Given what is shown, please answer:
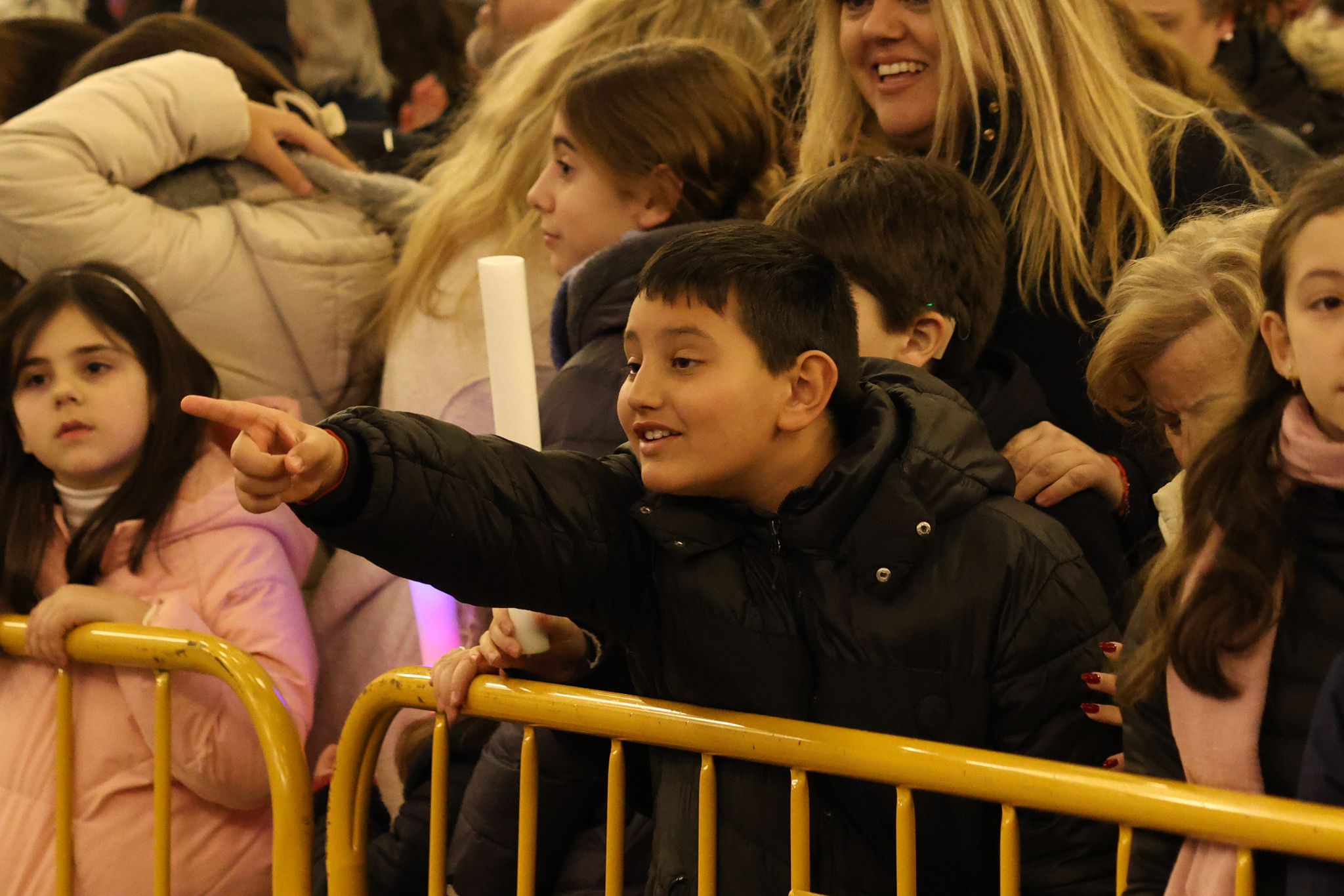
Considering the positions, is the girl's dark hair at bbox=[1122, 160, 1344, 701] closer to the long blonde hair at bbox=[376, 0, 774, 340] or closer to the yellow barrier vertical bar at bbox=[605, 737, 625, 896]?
the yellow barrier vertical bar at bbox=[605, 737, 625, 896]

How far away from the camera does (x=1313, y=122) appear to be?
4316 mm

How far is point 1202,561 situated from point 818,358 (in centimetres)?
52

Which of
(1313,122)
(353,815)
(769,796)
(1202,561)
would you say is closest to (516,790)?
(353,815)

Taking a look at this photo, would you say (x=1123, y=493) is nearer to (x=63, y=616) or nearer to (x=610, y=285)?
(x=610, y=285)

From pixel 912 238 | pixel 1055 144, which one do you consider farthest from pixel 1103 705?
pixel 1055 144

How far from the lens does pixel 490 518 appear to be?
5.99 ft

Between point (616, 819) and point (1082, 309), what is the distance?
1166 mm

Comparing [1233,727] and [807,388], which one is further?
[807,388]

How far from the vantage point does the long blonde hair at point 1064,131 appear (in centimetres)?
263

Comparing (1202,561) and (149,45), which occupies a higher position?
(149,45)

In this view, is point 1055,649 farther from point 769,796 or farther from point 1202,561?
point 769,796

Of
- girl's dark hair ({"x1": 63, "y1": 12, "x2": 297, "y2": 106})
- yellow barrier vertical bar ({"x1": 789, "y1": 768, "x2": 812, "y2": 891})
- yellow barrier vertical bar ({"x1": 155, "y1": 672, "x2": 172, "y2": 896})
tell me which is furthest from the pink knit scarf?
girl's dark hair ({"x1": 63, "y1": 12, "x2": 297, "y2": 106})

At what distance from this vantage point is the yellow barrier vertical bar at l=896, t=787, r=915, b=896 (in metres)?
1.87

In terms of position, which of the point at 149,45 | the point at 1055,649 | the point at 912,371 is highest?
the point at 149,45
